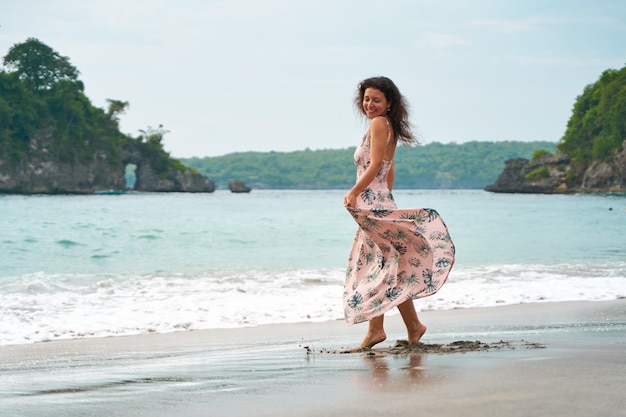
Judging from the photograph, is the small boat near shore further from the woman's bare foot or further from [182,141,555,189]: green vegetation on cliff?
the woman's bare foot

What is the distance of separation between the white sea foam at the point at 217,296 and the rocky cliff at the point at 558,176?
89691 mm

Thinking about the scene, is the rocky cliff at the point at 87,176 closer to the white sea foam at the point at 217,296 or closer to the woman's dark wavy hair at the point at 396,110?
the white sea foam at the point at 217,296

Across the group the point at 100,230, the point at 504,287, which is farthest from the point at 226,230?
the point at 504,287

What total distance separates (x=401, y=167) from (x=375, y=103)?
442 feet

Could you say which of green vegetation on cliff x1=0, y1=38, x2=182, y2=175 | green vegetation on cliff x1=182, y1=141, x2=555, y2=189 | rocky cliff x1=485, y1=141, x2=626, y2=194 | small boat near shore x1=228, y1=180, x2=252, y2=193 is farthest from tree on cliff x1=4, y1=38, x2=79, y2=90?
rocky cliff x1=485, y1=141, x2=626, y2=194

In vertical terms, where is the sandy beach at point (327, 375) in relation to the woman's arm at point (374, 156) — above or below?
below

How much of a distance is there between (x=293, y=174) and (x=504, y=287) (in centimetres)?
13738

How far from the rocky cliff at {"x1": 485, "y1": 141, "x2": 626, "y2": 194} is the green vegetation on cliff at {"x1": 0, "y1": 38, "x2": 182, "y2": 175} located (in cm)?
5574

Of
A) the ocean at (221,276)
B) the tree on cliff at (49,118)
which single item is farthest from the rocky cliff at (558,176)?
the ocean at (221,276)

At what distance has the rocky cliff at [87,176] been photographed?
99.6 metres

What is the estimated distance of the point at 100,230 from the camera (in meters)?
23.5

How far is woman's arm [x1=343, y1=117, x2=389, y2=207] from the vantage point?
4.76 meters

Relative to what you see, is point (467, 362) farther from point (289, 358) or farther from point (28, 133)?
point (28, 133)

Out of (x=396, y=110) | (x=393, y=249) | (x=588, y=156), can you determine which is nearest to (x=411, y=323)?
(x=393, y=249)
